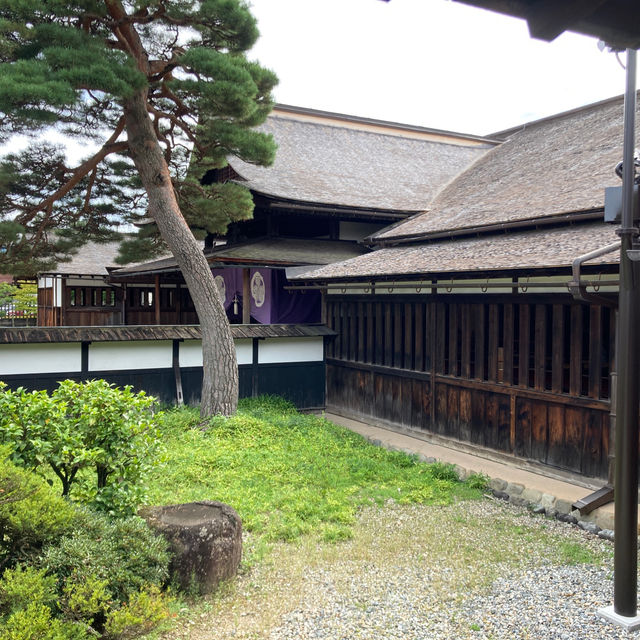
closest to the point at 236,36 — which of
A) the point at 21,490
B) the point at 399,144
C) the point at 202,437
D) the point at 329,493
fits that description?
the point at 202,437

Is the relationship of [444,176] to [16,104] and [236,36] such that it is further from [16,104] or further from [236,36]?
[16,104]

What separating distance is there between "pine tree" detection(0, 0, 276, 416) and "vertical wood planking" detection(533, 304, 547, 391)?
17.3ft

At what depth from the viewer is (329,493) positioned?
7.40 meters

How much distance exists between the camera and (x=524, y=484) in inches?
301

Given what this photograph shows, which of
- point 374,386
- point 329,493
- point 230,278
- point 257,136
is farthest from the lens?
point 230,278

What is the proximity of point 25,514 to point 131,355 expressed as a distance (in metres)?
7.86

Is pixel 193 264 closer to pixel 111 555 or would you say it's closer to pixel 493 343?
pixel 493 343

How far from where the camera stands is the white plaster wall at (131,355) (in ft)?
35.8

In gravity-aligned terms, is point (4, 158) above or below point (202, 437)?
above

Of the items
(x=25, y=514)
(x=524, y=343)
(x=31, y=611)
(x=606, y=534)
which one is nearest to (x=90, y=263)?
(x=524, y=343)

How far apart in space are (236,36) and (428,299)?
5.69 meters

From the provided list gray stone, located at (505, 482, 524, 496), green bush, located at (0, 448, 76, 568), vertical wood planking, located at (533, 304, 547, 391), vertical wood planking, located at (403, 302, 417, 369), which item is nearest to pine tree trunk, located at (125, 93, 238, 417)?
vertical wood planking, located at (403, 302, 417, 369)

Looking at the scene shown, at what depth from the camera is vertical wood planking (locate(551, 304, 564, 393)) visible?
26.0 feet

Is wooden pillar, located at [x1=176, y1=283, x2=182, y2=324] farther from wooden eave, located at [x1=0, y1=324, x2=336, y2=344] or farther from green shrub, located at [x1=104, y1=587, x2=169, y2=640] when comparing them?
green shrub, located at [x1=104, y1=587, x2=169, y2=640]
